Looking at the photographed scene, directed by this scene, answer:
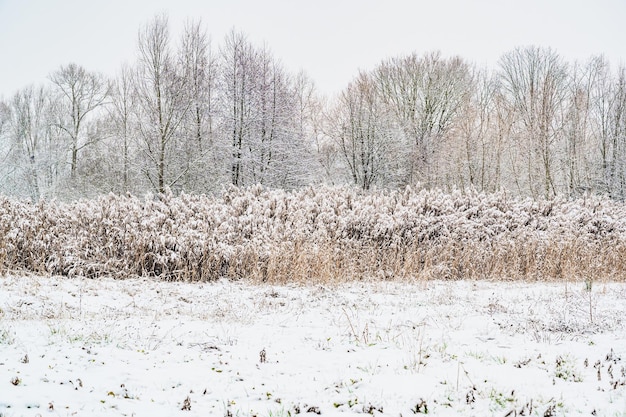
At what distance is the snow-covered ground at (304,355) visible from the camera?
3125 mm

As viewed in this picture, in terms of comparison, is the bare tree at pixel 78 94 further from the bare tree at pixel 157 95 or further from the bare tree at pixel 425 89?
the bare tree at pixel 425 89

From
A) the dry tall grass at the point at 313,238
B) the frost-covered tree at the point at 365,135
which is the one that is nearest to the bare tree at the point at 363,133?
the frost-covered tree at the point at 365,135

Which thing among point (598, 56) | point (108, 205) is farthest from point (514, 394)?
point (598, 56)

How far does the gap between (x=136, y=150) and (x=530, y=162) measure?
2249 centimetres

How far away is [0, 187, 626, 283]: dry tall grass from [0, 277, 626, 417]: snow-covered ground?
211 cm

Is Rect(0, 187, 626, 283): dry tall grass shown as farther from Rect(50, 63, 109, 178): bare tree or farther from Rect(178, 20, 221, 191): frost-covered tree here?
Rect(50, 63, 109, 178): bare tree

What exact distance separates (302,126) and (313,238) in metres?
19.8

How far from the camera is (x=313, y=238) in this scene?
10.5m

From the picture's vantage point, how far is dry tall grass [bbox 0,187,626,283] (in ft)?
30.6

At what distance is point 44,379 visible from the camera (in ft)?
10.8

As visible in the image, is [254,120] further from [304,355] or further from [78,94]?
[304,355]

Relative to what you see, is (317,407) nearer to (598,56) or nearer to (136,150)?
(136,150)

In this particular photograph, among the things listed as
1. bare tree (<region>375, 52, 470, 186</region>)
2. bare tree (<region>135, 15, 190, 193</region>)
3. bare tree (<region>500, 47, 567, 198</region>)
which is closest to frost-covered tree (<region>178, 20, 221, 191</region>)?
bare tree (<region>135, 15, 190, 193</region>)

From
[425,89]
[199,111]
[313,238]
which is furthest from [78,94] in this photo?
[313,238]
